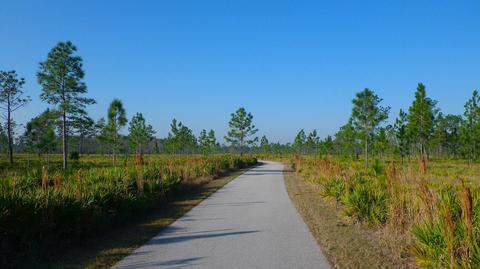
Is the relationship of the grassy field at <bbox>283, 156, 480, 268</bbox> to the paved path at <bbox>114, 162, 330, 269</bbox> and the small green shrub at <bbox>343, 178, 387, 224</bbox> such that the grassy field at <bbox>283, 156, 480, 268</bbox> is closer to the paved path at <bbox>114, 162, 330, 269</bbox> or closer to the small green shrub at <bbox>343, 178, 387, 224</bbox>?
the small green shrub at <bbox>343, 178, 387, 224</bbox>

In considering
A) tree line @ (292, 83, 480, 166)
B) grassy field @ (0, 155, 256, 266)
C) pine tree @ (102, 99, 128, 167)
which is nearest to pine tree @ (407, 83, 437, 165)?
tree line @ (292, 83, 480, 166)

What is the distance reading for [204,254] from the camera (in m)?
6.39

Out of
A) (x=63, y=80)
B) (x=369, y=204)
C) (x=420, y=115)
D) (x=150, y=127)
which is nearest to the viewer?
(x=369, y=204)

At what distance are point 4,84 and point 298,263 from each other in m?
43.1

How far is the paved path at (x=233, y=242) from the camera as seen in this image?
5910 mm

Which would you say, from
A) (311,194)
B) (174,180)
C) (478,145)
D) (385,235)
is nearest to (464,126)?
(478,145)

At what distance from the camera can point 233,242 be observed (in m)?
7.29

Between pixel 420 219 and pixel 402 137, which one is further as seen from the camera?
pixel 402 137

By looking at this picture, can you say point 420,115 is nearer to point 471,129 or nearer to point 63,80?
point 471,129

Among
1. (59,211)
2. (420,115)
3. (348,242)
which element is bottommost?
(348,242)

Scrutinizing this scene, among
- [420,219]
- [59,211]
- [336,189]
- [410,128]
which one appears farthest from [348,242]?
[410,128]

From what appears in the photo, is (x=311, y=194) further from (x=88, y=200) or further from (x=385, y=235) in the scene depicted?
(x=88, y=200)

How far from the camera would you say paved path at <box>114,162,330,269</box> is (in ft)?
19.4

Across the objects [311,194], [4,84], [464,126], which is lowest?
[311,194]
